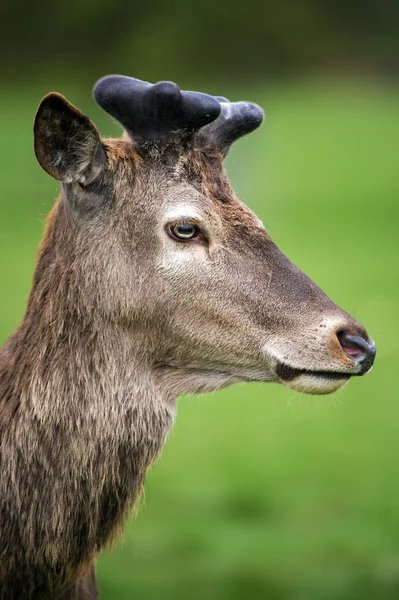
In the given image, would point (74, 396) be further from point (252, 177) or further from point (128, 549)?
point (252, 177)

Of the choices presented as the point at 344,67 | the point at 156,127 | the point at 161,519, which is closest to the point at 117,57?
the point at 344,67

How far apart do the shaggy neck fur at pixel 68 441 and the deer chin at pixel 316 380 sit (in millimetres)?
738

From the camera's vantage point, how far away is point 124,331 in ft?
18.2

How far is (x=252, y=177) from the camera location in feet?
114

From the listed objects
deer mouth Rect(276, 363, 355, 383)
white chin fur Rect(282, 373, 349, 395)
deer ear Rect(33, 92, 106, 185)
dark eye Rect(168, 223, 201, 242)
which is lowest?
white chin fur Rect(282, 373, 349, 395)

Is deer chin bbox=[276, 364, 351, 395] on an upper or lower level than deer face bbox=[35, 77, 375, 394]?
lower

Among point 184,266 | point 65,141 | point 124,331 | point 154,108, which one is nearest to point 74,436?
point 124,331

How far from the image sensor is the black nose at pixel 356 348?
5.34 m

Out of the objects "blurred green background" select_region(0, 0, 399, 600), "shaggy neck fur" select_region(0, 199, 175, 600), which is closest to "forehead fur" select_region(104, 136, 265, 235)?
"shaggy neck fur" select_region(0, 199, 175, 600)

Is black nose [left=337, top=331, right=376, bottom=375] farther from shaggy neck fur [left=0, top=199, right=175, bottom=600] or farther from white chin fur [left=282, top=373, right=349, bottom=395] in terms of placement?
shaggy neck fur [left=0, top=199, right=175, bottom=600]

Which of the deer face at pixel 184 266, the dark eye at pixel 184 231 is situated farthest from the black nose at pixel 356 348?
the dark eye at pixel 184 231

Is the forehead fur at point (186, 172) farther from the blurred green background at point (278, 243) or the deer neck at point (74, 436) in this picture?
the blurred green background at point (278, 243)

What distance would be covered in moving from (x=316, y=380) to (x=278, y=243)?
2098cm

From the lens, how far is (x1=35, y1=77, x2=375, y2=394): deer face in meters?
5.38
